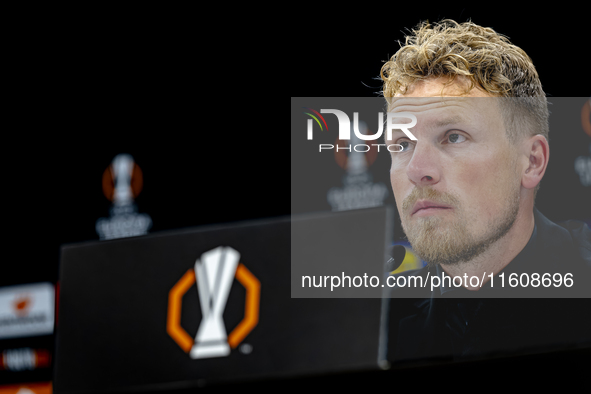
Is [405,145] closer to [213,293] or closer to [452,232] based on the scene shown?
[452,232]

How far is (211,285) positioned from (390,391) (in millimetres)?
520

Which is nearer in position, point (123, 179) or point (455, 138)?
point (455, 138)

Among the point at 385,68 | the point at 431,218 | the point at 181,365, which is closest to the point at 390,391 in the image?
the point at 431,218

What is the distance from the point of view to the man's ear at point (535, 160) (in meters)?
1.16

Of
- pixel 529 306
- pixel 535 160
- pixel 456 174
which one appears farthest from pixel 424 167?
pixel 529 306

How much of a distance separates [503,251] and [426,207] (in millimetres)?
151

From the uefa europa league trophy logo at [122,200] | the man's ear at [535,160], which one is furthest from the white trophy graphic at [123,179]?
the man's ear at [535,160]

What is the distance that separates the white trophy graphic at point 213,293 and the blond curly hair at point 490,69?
0.68m

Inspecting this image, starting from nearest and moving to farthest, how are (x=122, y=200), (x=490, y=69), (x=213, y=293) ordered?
1. (x=490, y=69)
2. (x=213, y=293)
3. (x=122, y=200)

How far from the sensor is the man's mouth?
119 centimetres

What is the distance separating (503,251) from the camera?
1.19 metres

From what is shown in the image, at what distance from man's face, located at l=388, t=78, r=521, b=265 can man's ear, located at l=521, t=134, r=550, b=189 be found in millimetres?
21

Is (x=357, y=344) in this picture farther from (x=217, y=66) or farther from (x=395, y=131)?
(x=217, y=66)

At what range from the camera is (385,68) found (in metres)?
1.40
